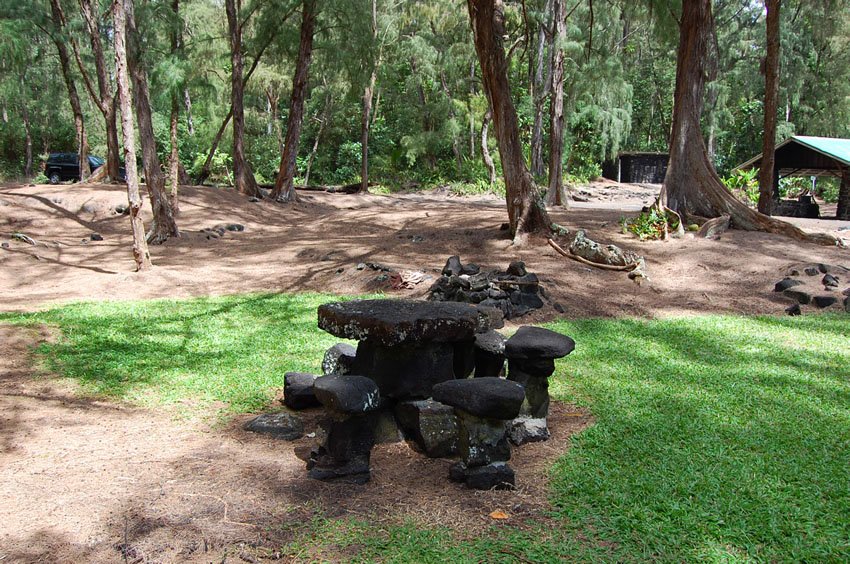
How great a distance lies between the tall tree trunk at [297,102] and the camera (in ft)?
67.8

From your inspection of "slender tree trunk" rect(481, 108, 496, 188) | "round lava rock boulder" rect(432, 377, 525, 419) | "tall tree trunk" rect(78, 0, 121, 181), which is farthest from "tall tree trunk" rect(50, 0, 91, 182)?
"round lava rock boulder" rect(432, 377, 525, 419)

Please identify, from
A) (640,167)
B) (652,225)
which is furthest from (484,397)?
(640,167)

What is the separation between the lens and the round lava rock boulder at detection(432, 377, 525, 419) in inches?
144

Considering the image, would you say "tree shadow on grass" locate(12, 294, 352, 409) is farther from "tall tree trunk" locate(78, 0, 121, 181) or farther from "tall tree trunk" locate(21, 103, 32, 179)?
"tall tree trunk" locate(21, 103, 32, 179)

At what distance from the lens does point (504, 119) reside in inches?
460

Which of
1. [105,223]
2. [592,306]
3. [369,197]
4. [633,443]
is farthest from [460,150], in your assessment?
[633,443]

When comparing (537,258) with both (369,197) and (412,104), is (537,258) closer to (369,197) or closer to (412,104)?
(369,197)

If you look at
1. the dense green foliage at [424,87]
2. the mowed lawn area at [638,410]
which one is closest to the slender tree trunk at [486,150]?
the dense green foliage at [424,87]

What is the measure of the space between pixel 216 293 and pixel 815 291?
8.72 meters

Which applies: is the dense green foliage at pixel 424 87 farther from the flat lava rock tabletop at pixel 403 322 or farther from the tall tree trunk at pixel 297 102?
the flat lava rock tabletop at pixel 403 322

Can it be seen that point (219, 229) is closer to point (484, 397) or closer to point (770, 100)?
point (770, 100)

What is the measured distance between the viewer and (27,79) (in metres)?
40.0

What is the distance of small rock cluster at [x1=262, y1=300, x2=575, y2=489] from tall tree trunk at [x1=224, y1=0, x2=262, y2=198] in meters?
18.2

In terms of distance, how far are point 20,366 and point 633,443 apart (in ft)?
17.0
